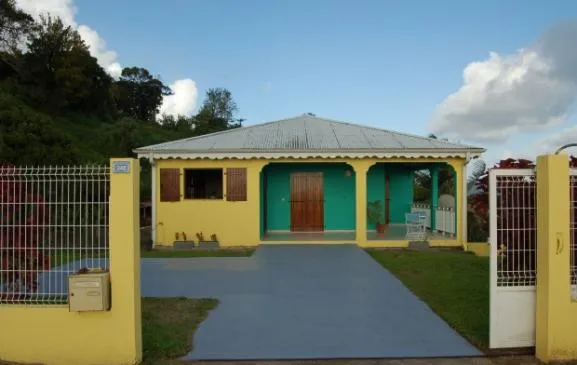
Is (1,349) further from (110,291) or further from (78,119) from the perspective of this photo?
(78,119)

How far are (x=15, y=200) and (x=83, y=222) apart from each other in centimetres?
83

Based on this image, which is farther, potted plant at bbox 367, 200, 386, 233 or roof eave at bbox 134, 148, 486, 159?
potted plant at bbox 367, 200, 386, 233

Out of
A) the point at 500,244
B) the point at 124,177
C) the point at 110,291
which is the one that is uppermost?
the point at 124,177

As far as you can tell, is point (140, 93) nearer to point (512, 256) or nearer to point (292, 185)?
point (292, 185)

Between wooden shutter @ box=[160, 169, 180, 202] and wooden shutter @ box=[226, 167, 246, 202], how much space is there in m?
1.52

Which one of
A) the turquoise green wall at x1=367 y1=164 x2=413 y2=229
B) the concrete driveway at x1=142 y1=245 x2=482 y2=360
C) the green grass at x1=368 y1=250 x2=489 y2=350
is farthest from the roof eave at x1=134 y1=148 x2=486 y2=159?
the concrete driveway at x1=142 y1=245 x2=482 y2=360

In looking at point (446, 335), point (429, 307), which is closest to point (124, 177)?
point (446, 335)

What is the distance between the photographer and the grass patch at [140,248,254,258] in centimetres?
1330

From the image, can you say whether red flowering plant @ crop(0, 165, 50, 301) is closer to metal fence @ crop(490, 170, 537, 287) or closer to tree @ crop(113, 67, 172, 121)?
metal fence @ crop(490, 170, 537, 287)

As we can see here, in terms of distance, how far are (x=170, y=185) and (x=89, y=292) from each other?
1013cm

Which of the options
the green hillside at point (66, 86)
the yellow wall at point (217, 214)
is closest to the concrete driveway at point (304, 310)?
the yellow wall at point (217, 214)

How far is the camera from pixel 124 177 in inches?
204

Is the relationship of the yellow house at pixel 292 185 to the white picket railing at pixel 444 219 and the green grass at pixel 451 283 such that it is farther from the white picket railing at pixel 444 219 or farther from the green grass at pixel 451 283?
the green grass at pixel 451 283

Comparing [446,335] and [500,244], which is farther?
[446,335]
